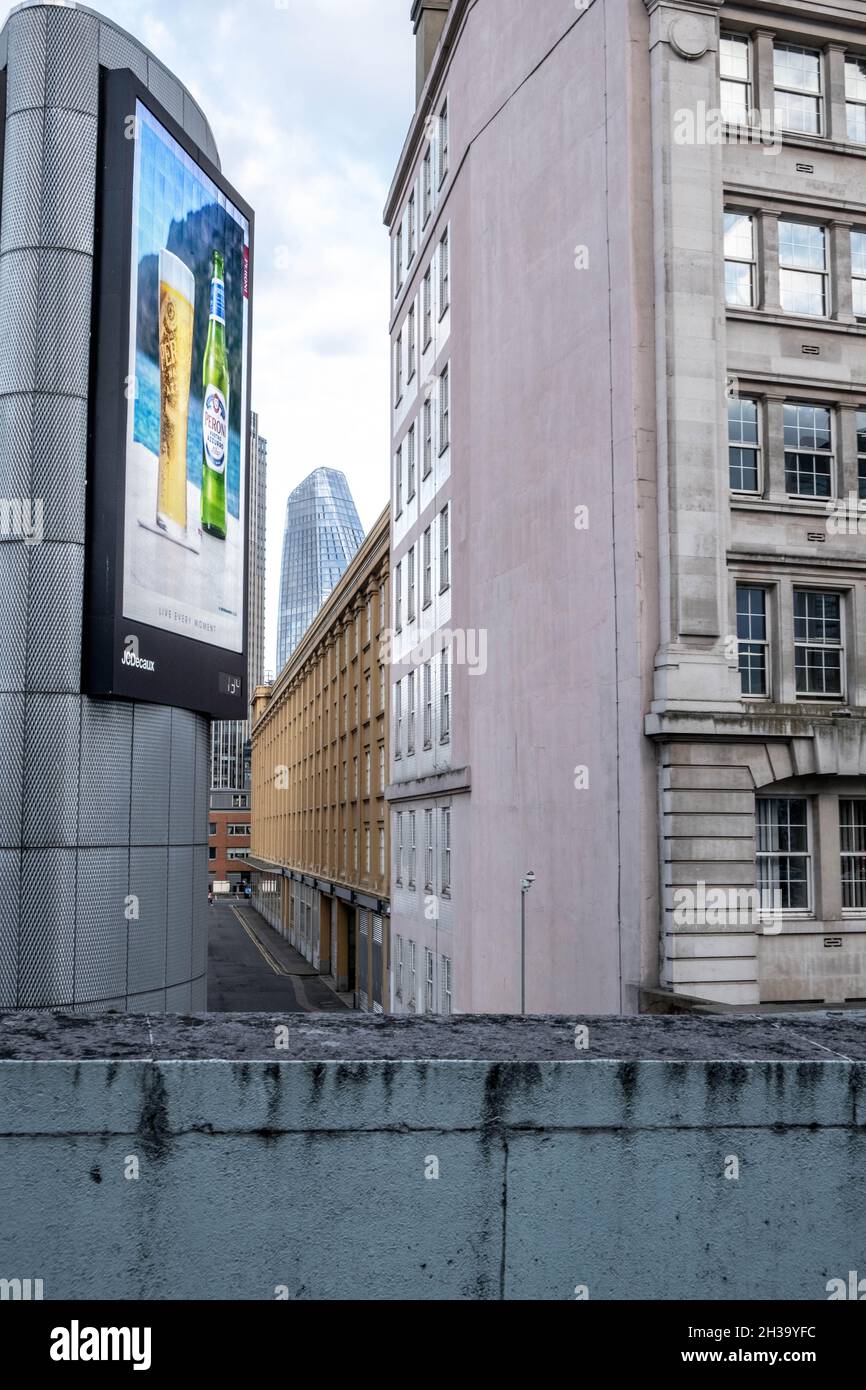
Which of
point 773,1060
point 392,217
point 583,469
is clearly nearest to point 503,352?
point 583,469

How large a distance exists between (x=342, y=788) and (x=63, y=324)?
4844 centimetres

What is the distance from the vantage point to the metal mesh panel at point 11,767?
18.0 m

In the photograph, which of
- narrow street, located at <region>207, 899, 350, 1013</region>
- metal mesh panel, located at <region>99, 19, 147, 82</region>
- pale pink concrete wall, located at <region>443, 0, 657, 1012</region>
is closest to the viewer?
metal mesh panel, located at <region>99, 19, 147, 82</region>

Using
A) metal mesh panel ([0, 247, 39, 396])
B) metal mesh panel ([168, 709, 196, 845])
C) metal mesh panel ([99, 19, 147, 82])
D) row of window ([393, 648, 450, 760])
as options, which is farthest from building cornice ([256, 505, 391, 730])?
metal mesh panel ([0, 247, 39, 396])

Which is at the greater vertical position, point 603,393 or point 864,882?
point 603,393

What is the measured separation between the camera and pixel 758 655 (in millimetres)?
25047

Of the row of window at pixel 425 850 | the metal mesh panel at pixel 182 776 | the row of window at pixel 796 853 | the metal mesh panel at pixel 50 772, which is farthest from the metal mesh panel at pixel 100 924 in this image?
the row of window at pixel 425 850

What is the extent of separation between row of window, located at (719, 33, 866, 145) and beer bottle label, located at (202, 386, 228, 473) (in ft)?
40.3

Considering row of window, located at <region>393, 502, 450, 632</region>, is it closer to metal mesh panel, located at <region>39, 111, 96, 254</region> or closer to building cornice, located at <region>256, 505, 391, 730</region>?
building cornice, located at <region>256, 505, 391, 730</region>

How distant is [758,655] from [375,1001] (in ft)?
113

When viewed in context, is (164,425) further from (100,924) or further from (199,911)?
(199,911)

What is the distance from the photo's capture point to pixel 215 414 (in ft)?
72.7

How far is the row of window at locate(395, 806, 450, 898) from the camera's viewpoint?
40125 millimetres
